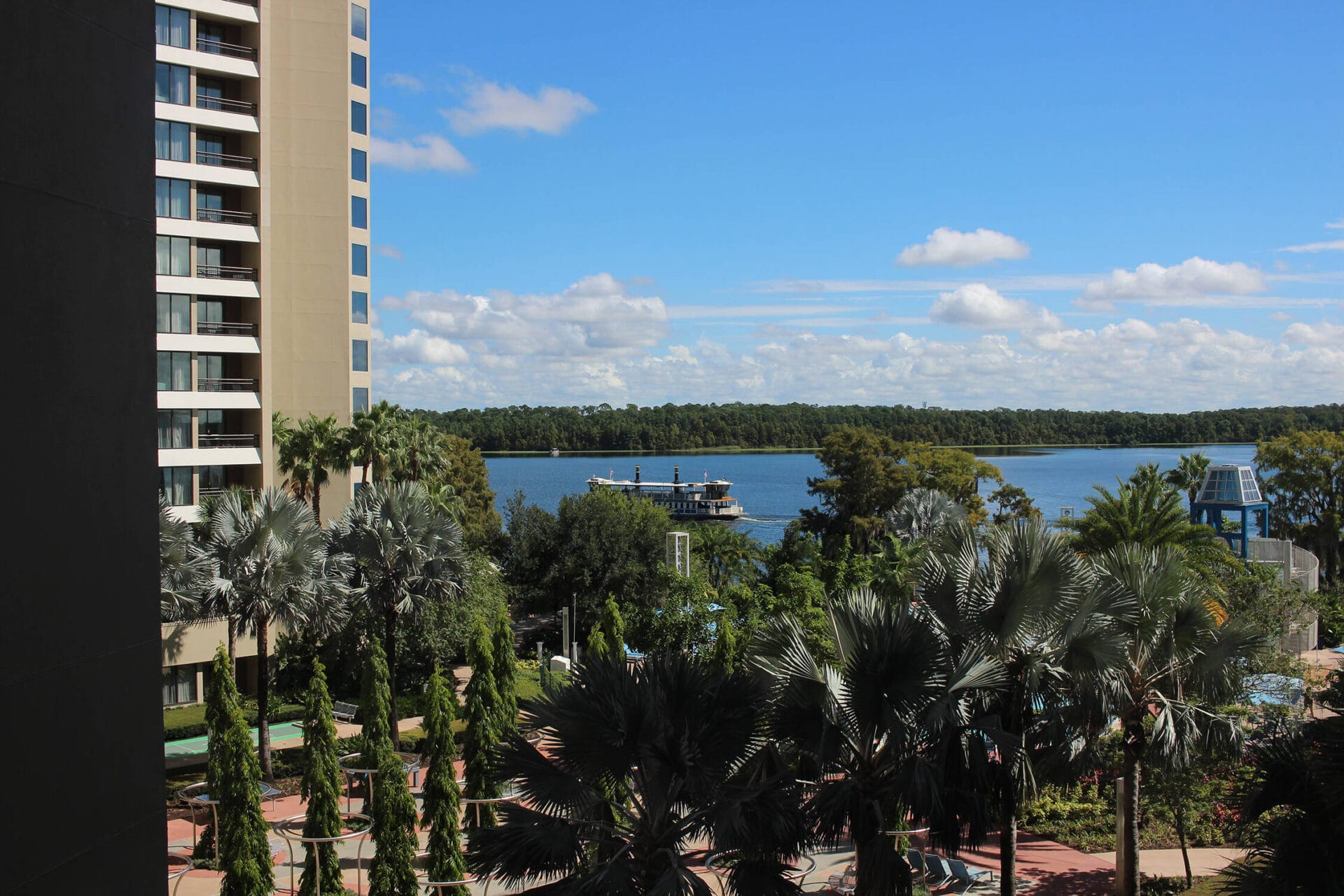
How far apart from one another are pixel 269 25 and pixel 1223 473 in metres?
48.7

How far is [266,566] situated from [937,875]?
1734 cm

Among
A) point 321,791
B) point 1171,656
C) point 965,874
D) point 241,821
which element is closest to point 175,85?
point 321,791

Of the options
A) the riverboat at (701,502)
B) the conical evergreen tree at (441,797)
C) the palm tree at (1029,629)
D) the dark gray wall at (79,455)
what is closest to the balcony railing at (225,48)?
the conical evergreen tree at (441,797)

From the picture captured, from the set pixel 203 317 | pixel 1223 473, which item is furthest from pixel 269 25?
pixel 1223 473

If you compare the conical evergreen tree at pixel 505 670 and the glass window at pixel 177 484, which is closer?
the conical evergreen tree at pixel 505 670

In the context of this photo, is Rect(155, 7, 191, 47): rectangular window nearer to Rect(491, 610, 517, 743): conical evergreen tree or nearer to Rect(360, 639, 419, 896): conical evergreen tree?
Rect(491, 610, 517, 743): conical evergreen tree

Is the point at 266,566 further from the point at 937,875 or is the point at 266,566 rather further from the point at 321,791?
the point at 937,875

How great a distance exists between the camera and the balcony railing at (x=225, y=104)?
1391 inches

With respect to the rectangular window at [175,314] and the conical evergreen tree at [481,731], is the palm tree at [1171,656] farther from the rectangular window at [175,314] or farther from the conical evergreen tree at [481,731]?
the rectangular window at [175,314]

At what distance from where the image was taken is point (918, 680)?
1201cm

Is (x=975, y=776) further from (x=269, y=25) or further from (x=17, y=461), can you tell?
(x=269, y=25)

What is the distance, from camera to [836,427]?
134 meters

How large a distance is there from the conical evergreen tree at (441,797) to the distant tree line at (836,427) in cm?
10608

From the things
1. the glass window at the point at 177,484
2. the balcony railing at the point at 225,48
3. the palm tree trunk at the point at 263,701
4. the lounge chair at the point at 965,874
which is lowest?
the lounge chair at the point at 965,874
